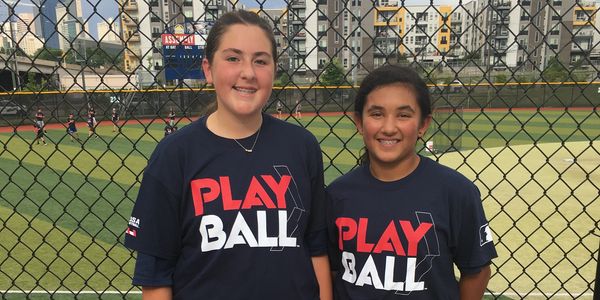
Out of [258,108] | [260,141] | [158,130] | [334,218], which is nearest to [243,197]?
[260,141]

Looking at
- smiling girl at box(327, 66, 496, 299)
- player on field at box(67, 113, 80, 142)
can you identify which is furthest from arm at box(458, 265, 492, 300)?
player on field at box(67, 113, 80, 142)

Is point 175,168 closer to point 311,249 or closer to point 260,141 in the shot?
point 260,141

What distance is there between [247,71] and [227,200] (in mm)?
465

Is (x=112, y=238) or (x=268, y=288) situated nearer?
(x=268, y=288)

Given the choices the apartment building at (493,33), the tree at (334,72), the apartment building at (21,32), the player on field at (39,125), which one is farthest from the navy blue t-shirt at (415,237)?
the player on field at (39,125)

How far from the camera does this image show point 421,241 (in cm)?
170

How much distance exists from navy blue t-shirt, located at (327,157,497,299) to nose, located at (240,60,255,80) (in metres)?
0.66

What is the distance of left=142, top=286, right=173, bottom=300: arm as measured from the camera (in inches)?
61.6

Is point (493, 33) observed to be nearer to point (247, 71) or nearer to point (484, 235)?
point (484, 235)

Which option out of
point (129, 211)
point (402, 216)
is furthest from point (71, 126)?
point (402, 216)

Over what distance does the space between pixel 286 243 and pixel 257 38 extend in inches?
29.8

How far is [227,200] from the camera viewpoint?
61.4 inches

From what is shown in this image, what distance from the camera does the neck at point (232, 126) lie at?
1627 mm

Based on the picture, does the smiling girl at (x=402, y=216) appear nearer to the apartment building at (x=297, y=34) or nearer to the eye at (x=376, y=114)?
the eye at (x=376, y=114)
